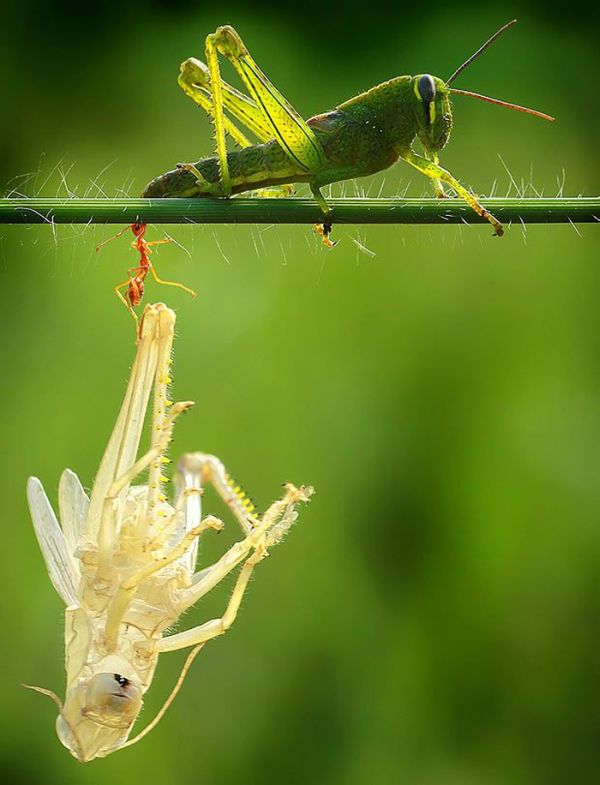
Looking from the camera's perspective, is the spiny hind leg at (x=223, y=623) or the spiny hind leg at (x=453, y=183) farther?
the spiny hind leg at (x=223, y=623)

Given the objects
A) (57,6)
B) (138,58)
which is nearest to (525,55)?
(138,58)

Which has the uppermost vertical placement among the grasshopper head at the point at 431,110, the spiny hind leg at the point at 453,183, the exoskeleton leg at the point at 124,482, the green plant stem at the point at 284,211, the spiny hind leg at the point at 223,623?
the grasshopper head at the point at 431,110

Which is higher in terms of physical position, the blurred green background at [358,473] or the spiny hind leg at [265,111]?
the spiny hind leg at [265,111]

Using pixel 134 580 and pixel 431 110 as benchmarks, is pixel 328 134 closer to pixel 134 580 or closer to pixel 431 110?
pixel 431 110

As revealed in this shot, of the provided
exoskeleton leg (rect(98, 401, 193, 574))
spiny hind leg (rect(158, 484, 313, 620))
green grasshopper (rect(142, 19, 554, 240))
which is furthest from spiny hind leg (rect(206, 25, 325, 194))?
spiny hind leg (rect(158, 484, 313, 620))

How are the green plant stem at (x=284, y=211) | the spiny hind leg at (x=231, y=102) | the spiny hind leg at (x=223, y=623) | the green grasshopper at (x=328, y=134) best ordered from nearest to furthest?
1. the green plant stem at (x=284, y=211)
2. the spiny hind leg at (x=223, y=623)
3. the green grasshopper at (x=328, y=134)
4. the spiny hind leg at (x=231, y=102)

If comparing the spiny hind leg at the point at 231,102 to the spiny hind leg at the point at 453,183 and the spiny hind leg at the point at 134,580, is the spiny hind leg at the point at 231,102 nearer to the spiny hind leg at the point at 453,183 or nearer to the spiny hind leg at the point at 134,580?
the spiny hind leg at the point at 453,183

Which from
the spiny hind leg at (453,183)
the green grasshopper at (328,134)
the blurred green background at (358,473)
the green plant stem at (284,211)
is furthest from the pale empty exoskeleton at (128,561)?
the blurred green background at (358,473)
